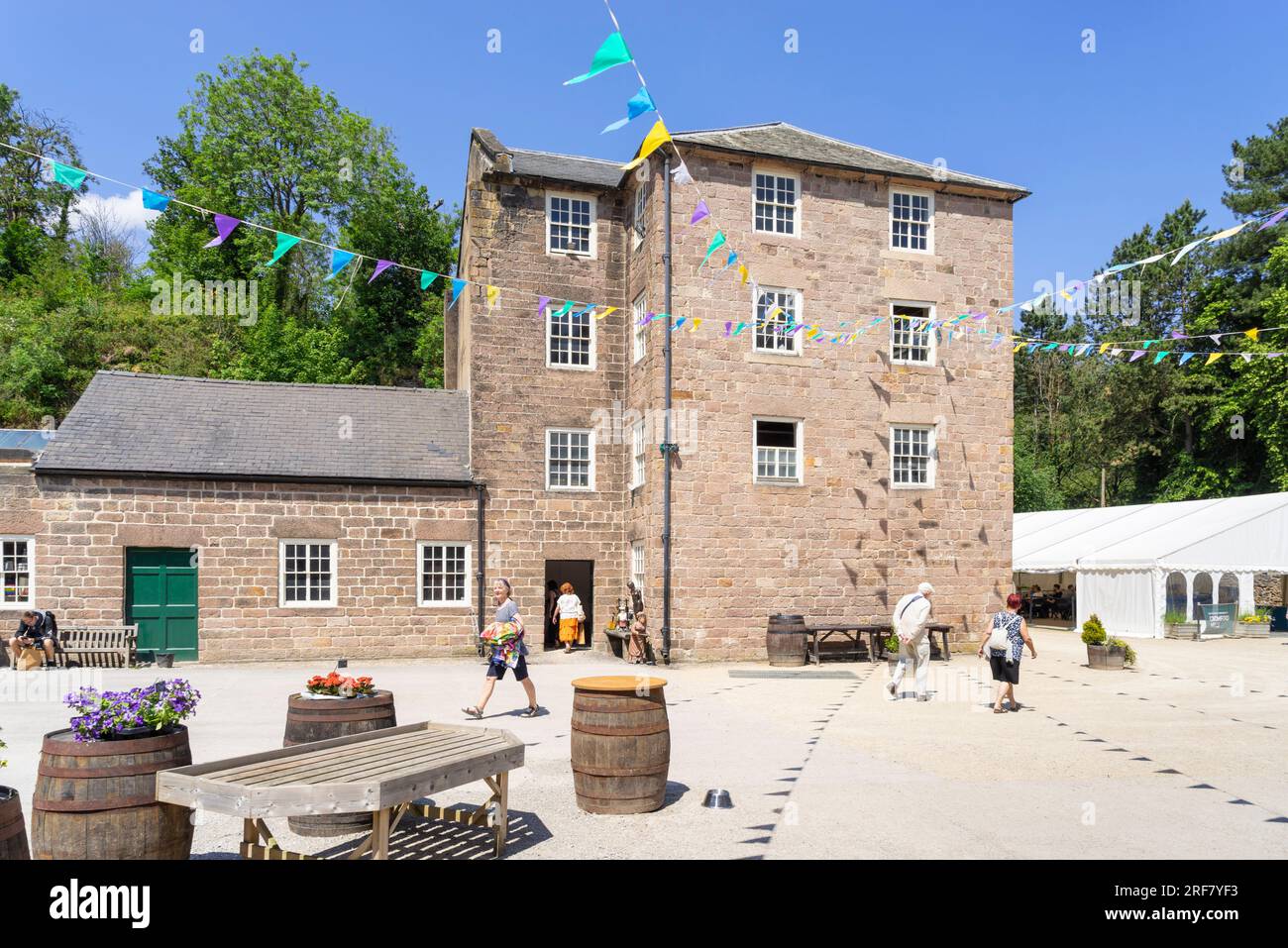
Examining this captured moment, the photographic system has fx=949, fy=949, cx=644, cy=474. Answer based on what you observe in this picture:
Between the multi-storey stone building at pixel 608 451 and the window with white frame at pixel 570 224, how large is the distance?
5cm

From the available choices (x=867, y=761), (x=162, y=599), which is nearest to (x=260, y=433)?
(x=162, y=599)

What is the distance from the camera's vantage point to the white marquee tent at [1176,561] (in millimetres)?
26016

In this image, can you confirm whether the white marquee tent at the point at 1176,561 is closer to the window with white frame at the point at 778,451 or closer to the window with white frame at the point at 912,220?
the window with white frame at the point at 778,451

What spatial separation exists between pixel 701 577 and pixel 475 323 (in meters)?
7.50

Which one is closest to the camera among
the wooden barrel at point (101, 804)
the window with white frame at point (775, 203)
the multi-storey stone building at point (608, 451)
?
the wooden barrel at point (101, 804)

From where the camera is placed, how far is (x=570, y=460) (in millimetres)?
21734

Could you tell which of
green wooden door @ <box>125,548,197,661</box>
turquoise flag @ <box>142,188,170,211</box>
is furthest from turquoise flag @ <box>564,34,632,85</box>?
green wooden door @ <box>125,548,197,661</box>

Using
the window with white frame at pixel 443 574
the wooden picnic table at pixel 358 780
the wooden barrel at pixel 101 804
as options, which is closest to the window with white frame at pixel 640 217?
the window with white frame at pixel 443 574

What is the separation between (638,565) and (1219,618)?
16.7 meters

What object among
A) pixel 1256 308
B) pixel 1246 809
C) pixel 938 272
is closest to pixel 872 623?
pixel 938 272

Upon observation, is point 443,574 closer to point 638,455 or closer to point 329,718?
point 638,455

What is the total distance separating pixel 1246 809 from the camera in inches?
310

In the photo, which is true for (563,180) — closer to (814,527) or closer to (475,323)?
(475,323)

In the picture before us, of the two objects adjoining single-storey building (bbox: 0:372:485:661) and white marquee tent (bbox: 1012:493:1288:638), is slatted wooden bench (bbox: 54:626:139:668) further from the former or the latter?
white marquee tent (bbox: 1012:493:1288:638)
